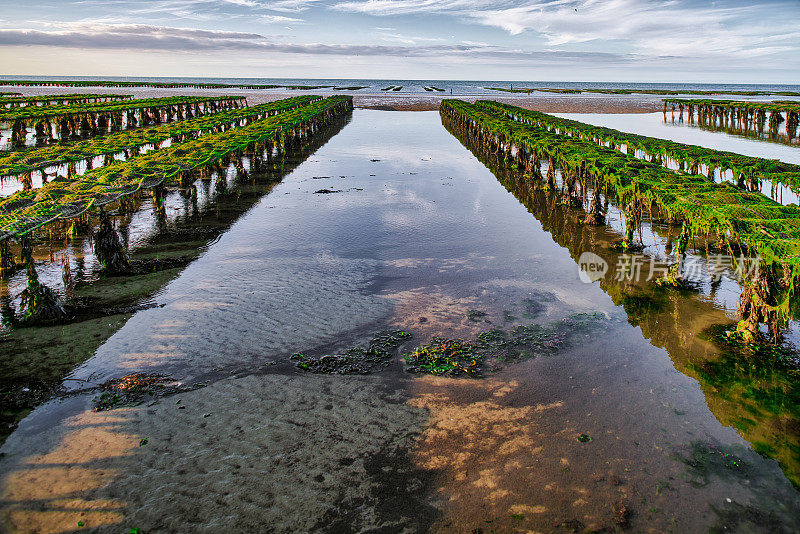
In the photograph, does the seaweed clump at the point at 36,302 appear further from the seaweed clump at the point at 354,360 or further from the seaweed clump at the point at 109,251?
the seaweed clump at the point at 354,360

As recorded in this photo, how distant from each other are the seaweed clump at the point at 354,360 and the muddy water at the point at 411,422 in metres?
0.16

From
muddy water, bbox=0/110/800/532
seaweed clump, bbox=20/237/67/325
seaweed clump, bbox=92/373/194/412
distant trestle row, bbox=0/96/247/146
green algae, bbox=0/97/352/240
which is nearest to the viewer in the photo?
muddy water, bbox=0/110/800/532

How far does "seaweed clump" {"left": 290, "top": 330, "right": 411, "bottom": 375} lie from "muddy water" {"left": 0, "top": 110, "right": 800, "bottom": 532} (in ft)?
0.52

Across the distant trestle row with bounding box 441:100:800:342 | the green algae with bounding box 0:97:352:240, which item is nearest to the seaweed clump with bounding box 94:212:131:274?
the green algae with bounding box 0:97:352:240

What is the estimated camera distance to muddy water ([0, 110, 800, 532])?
14.1 ft

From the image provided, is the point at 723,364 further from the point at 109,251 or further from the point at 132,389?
the point at 109,251

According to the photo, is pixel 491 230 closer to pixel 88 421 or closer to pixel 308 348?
pixel 308 348

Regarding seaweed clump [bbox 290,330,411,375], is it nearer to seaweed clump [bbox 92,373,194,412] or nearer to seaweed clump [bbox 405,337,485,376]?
seaweed clump [bbox 405,337,485,376]

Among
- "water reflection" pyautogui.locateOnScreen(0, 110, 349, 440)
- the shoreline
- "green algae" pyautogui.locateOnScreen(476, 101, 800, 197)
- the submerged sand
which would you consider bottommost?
the submerged sand

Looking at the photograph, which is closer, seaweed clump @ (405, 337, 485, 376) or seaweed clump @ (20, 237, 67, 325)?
seaweed clump @ (405, 337, 485, 376)

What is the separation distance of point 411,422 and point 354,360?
1.55m

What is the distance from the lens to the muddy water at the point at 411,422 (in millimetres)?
4289

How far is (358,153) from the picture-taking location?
86.8 ft

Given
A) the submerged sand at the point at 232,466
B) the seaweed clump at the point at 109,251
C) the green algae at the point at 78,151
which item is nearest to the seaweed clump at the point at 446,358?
the submerged sand at the point at 232,466
